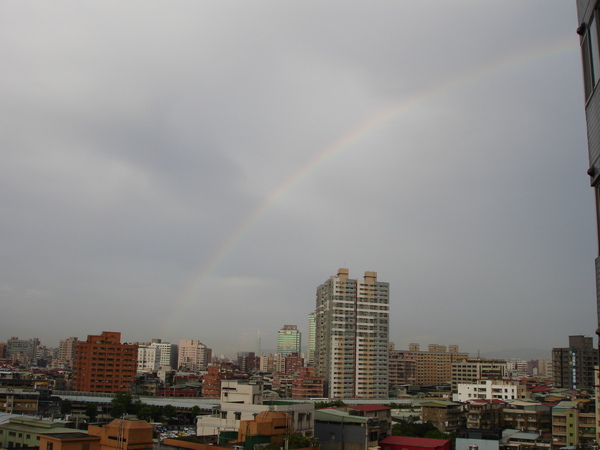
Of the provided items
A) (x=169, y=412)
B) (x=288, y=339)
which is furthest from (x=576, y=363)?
(x=288, y=339)

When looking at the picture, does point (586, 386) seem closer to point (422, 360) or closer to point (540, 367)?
point (422, 360)

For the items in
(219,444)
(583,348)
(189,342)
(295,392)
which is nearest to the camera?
(219,444)

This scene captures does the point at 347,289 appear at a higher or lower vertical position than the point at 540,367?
higher

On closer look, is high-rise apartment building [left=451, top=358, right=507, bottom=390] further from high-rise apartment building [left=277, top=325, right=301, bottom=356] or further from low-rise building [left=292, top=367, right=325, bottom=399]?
high-rise apartment building [left=277, top=325, right=301, bottom=356]

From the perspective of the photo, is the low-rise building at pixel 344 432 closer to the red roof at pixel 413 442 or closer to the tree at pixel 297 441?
the red roof at pixel 413 442

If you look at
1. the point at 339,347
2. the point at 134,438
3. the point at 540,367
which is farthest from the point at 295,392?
the point at 540,367

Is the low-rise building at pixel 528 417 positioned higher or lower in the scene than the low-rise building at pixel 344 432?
lower

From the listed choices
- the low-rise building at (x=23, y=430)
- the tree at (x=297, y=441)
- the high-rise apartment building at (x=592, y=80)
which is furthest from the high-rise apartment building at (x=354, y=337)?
the high-rise apartment building at (x=592, y=80)
